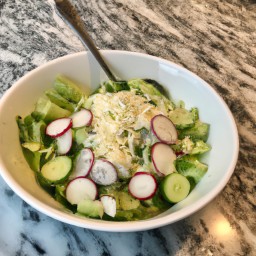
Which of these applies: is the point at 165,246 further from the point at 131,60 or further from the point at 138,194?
the point at 131,60

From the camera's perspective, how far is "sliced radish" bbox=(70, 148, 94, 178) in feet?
3.06

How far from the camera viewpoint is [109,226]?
30.0 inches

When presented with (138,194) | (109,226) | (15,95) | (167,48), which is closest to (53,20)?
(167,48)

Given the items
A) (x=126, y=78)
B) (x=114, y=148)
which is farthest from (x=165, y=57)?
(x=114, y=148)

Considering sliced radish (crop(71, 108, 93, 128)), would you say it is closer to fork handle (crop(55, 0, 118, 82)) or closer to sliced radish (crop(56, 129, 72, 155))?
sliced radish (crop(56, 129, 72, 155))

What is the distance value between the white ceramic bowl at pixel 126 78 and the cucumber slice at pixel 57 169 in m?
0.03

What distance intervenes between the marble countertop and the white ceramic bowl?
0.26 feet

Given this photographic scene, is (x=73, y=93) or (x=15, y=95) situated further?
(x=73, y=93)

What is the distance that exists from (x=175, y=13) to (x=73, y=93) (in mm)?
679

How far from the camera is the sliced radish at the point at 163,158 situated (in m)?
0.93

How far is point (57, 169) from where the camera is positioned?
3.05 feet

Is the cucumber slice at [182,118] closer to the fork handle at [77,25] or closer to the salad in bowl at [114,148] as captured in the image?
the salad in bowl at [114,148]

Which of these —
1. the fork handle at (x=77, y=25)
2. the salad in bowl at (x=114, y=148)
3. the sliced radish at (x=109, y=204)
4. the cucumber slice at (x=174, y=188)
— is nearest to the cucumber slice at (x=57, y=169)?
the salad in bowl at (x=114, y=148)

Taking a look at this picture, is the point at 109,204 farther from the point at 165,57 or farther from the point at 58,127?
the point at 165,57
